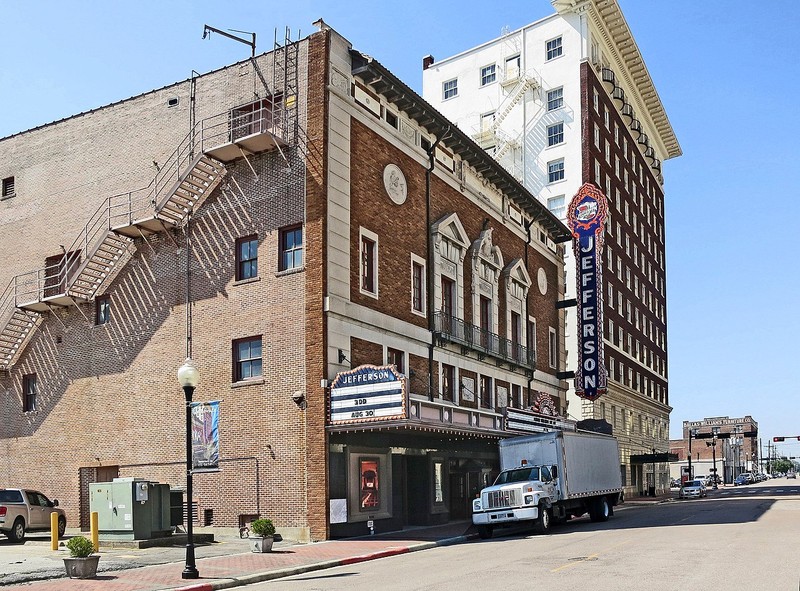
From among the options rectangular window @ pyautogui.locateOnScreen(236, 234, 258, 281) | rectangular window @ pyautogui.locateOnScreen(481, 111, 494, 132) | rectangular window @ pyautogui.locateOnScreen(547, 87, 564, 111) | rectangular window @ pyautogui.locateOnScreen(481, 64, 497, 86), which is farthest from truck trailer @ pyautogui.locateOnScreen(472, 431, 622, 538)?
rectangular window @ pyautogui.locateOnScreen(481, 64, 497, 86)

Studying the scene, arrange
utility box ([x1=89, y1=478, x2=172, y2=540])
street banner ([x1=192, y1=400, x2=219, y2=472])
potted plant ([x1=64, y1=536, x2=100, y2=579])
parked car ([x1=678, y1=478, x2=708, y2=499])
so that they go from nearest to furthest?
potted plant ([x1=64, y1=536, x2=100, y2=579]), utility box ([x1=89, y1=478, x2=172, y2=540]), street banner ([x1=192, y1=400, x2=219, y2=472]), parked car ([x1=678, y1=478, x2=708, y2=499])

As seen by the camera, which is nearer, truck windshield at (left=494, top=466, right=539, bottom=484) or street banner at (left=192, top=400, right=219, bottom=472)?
truck windshield at (left=494, top=466, right=539, bottom=484)

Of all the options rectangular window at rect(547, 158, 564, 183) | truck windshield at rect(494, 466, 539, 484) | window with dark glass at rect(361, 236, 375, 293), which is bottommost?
truck windshield at rect(494, 466, 539, 484)

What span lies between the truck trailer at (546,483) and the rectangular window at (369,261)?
7.39 meters

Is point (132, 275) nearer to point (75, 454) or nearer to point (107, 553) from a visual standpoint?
point (75, 454)

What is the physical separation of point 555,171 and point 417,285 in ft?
115

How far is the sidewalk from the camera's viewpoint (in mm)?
18484

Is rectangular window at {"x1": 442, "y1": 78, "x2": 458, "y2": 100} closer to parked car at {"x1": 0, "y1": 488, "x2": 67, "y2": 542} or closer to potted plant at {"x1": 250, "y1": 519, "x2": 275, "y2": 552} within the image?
parked car at {"x1": 0, "y1": 488, "x2": 67, "y2": 542}

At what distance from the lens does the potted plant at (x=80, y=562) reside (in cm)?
1942

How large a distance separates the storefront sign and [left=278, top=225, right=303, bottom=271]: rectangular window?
4244 millimetres

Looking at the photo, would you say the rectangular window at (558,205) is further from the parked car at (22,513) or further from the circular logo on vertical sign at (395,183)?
the parked car at (22,513)

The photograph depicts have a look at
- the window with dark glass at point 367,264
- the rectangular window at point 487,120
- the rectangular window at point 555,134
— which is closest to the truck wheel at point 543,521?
Result: the window with dark glass at point 367,264

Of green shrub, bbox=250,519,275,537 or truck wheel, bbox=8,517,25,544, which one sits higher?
green shrub, bbox=250,519,275,537

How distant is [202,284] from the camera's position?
32.2 meters
